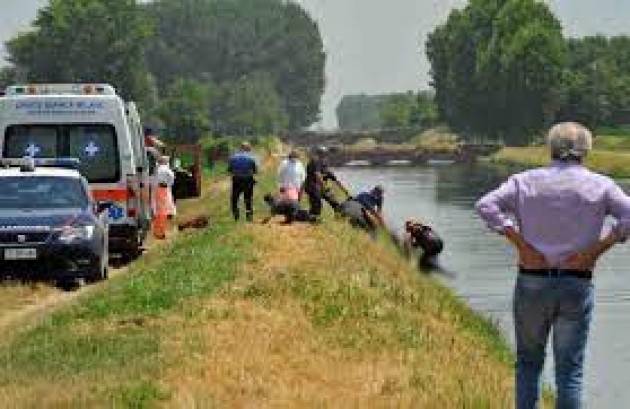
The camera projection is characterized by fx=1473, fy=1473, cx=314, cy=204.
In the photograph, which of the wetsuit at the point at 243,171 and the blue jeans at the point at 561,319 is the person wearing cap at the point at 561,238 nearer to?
the blue jeans at the point at 561,319

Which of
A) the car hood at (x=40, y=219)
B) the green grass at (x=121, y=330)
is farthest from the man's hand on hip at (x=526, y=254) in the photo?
the car hood at (x=40, y=219)

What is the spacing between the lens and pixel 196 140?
9794cm

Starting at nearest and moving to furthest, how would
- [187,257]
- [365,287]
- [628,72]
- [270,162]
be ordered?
[365,287], [187,257], [270,162], [628,72]

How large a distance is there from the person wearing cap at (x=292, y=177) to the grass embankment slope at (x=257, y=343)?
259 inches

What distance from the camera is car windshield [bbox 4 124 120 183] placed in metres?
25.0

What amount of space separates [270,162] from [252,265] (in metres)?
64.3

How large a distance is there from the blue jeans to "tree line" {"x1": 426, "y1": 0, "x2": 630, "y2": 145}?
12857cm

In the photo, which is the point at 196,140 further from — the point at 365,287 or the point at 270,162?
the point at 365,287

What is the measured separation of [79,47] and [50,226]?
11894 centimetres

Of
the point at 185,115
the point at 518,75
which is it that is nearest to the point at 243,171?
the point at 185,115

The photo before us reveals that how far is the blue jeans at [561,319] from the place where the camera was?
29.6 feet

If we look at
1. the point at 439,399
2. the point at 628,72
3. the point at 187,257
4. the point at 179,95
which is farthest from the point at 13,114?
the point at 628,72

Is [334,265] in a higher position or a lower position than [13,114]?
lower

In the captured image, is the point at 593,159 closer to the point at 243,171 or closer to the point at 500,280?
the point at 500,280
